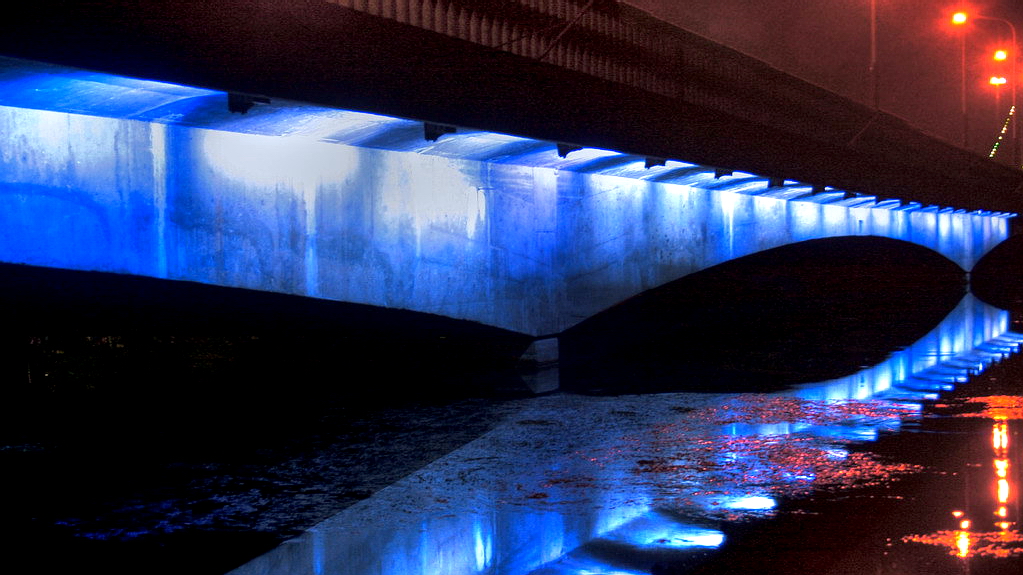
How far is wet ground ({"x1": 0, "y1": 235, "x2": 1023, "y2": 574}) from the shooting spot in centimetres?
563

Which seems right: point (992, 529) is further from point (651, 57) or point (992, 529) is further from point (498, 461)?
point (651, 57)

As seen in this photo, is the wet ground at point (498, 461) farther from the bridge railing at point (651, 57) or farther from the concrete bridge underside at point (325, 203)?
the bridge railing at point (651, 57)

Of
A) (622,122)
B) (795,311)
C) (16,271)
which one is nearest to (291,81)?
(16,271)

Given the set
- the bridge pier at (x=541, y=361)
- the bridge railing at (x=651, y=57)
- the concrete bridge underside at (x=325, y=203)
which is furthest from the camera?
the bridge pier at (x=541, y=361)

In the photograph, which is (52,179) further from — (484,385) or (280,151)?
(484,385)

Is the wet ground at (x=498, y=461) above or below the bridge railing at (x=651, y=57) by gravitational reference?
below

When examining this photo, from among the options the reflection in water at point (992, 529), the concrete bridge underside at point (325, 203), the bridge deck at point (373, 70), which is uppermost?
the bridge deck at point (373, 70)

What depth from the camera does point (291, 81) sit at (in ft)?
30.5

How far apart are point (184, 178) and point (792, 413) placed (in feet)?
20.0

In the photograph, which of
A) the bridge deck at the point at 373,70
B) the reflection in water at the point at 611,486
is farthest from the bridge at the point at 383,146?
the reflection in water at the point at 611,486

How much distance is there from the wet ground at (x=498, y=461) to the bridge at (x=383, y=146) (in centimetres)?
157

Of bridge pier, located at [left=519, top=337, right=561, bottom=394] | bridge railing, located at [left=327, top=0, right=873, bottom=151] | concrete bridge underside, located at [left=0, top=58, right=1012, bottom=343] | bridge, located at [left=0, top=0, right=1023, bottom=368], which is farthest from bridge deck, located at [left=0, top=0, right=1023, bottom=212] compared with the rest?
bridge pier, located at [left=519, top=337, right=561, bottom=394]

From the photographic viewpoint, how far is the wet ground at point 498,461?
5629mm

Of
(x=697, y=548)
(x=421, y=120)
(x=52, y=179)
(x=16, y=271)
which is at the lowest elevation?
(x=697, y=548)
